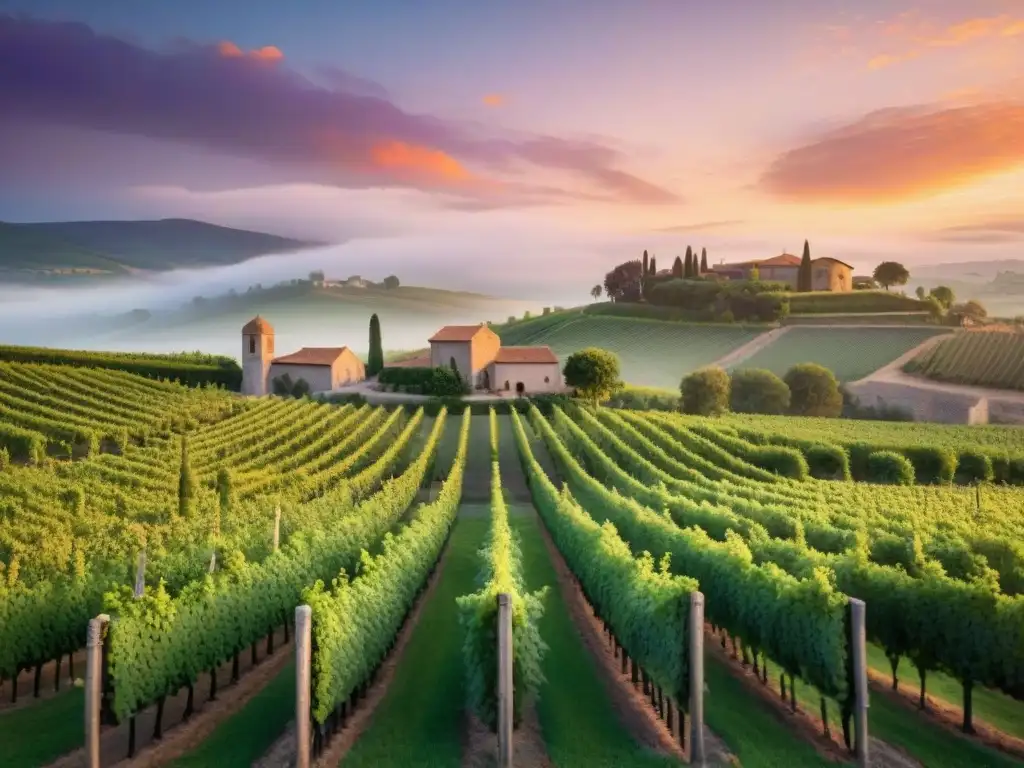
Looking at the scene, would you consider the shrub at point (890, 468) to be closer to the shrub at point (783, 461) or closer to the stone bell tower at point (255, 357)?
the shrub at point (783, 461)

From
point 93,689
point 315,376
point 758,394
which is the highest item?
point 315,376

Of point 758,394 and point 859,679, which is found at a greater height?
point 758,394

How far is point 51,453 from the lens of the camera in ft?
59.1

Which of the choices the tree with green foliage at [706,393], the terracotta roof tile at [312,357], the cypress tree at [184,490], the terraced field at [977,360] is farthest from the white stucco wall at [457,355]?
the cypress tree at [184,490]

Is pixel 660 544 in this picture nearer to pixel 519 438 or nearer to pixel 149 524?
pixel 149 524

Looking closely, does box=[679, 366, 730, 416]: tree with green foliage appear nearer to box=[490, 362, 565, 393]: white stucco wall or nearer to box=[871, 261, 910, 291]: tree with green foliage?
box=[490, 362, 565, 393]: white stucco wall

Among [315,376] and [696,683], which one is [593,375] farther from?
[696,683]

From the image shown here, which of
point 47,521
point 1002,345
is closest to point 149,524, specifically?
point 47,521

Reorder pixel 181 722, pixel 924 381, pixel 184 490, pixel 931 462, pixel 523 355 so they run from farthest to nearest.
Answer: pixel 523 355 → pixel 924 381 → pixel 931 462 → pixel 184 490 → pixel 181 722

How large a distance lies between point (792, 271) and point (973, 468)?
110ft

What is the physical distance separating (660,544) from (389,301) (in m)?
33.1

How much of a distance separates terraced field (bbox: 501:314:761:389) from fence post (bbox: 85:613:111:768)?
31.1 meters

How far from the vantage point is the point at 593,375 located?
30.0 metres

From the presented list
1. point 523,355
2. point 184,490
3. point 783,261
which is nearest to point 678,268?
point 783,261
